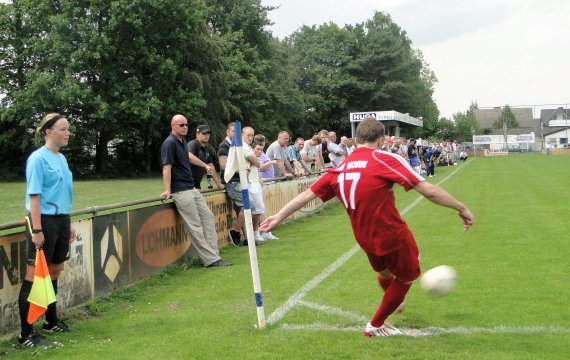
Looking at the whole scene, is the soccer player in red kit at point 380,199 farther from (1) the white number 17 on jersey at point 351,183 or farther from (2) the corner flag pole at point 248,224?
(2) the corner flag pole at point 248,224

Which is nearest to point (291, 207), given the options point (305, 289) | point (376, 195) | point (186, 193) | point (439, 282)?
point (376, 195)

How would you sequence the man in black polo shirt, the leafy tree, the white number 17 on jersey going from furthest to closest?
the leafy tree
the man in black polo shirt
the white number 17 on jersey

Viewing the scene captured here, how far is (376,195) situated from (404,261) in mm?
587

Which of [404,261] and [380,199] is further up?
[380,199]

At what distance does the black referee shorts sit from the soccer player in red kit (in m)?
1.92

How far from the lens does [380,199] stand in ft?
16.2

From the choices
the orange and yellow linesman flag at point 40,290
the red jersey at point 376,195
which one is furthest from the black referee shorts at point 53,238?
the red jersey at point 376,195

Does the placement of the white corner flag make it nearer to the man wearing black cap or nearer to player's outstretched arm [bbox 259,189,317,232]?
player's outstretched arm [bbox 259,189,317,232]

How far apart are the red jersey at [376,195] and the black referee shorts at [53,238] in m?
2.55

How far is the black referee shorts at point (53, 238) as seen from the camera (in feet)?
18.0

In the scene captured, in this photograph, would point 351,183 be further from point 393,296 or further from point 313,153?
point 313,153

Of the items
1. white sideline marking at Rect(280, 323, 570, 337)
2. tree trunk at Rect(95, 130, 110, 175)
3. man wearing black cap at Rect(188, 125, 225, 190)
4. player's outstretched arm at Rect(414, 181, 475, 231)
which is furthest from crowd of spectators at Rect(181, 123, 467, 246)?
tree trunk at Rect(95, 130, 110, 175)

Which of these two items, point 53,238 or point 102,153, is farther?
point 102,153

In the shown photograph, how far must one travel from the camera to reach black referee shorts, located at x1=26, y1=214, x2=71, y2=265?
548 centimetres
